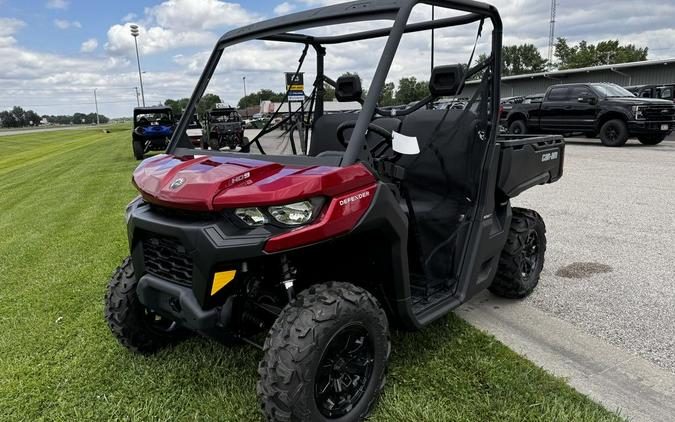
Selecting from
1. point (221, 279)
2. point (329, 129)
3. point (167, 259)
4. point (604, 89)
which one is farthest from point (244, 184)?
point (604, 89)

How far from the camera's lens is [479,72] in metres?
3.17

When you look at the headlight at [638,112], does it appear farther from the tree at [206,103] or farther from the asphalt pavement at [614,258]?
the tree at [206,103]

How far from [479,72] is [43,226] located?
698cm

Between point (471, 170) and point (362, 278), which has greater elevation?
point (471, 170)

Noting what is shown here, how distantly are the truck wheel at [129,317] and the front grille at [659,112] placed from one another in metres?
14.3

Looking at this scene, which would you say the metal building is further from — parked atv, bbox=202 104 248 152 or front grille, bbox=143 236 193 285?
front grille, bbox=143 236 193 285

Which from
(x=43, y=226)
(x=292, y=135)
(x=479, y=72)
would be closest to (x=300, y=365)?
(x=292, y=135)

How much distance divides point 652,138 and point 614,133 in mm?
1154

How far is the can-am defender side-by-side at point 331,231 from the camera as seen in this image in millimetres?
2176

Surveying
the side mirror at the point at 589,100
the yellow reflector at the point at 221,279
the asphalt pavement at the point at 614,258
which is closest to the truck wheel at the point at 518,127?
the side mirror at the point at 589,100

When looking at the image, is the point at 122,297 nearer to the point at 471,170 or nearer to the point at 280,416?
the point at 280,416

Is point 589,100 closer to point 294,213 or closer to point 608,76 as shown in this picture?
point 294,213

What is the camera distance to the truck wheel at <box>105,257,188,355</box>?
2986 mm

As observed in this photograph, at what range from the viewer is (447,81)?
2.67 metres
